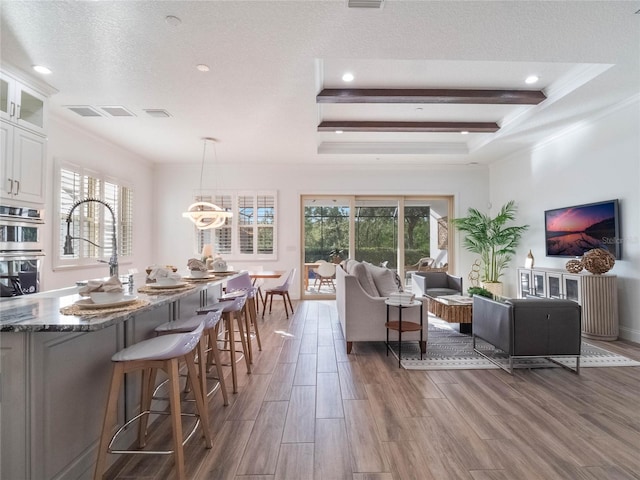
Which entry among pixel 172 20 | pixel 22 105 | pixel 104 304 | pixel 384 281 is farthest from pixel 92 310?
pixel 22 105

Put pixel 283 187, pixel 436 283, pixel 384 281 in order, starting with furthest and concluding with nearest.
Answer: pixel 283 187 < pixel 436 283 < pixel 384 281

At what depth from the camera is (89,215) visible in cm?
509

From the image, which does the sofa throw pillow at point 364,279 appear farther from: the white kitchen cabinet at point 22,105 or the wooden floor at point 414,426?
the white kitchen cabinet at point 22,105

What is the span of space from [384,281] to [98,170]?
16.3 ft

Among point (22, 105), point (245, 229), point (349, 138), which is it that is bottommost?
point (245, 229)

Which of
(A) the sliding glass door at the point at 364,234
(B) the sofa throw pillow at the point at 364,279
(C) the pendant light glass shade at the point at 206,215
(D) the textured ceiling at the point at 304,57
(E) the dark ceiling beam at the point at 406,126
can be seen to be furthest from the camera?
(A) the sliding glass door at the point at 364,234

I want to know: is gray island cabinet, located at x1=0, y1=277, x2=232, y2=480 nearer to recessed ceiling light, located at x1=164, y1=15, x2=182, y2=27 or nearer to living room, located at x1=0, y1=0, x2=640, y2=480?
living room, located at x1=0, y1=0, x2=640, y2=480

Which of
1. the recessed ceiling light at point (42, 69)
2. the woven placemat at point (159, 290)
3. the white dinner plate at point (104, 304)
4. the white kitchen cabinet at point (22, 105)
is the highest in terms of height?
the recessed ceiling light at point (42, 69)

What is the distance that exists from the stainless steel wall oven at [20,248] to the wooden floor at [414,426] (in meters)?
2.49

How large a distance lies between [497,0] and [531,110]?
273 centimetres

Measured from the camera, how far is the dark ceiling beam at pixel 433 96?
4008 millimetres

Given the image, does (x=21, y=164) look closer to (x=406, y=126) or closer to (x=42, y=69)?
(x=42, y=69)

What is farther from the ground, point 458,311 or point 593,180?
point 593,180

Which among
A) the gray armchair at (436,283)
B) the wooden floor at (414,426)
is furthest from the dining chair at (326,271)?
the wooden floor at (414,426)
